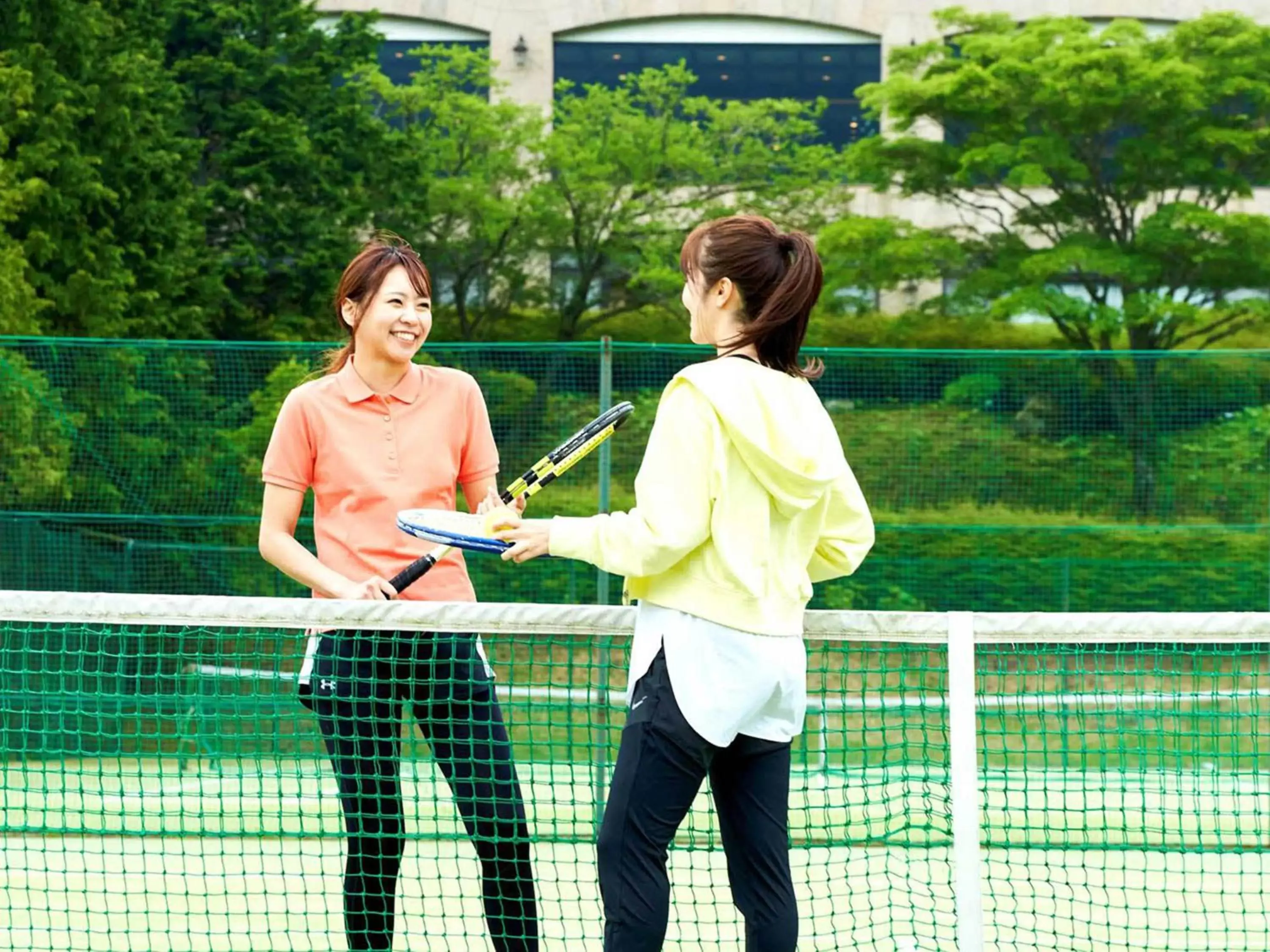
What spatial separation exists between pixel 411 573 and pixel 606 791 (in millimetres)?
3894

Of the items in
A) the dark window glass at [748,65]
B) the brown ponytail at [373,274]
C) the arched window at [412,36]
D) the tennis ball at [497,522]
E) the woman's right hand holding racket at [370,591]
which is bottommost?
the woman's right hand holding racket at [370,591]

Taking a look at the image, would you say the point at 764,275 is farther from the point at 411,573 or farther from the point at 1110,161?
the point at 1110,161

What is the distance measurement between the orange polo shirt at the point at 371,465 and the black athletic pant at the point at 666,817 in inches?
28.3

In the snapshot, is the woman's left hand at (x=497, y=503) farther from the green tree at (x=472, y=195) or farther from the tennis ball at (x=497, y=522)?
the green tree at (x=472, y=195)

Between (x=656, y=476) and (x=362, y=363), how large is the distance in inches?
39.6

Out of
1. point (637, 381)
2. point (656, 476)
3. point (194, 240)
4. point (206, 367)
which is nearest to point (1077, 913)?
point (656, 476)

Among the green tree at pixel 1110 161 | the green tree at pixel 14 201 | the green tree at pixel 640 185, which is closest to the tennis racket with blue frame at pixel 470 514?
the green tree at pixel 14 201

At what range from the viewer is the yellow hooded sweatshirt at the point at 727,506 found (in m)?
2.70

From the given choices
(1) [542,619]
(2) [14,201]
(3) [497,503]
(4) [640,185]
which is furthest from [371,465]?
(4) [640,185]

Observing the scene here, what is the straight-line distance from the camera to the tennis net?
3.34 meters

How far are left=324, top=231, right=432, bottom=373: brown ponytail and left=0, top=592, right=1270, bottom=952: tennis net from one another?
2.08 ft

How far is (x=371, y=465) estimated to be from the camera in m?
3.40

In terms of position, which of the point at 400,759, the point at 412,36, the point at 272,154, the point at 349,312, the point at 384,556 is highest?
the point at 412,36

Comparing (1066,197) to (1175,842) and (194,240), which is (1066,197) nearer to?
(194,240)
